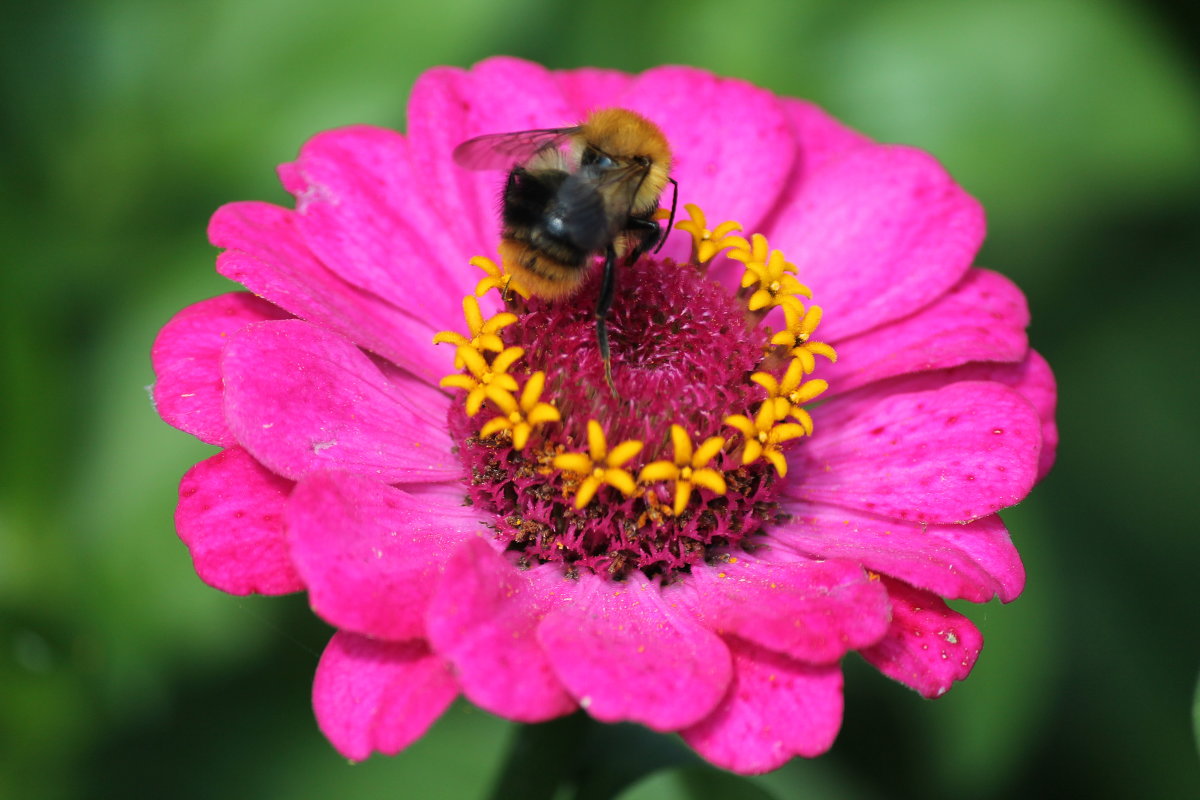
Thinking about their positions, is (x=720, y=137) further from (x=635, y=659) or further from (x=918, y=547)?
(x=635, y=659)

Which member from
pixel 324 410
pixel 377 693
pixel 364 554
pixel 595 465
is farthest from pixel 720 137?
pixel 377 693

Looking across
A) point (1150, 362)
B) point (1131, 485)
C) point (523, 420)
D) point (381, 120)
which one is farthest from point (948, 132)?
point (523, 420)

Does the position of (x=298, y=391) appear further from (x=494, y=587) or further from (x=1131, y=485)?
(x=1131, y=485)

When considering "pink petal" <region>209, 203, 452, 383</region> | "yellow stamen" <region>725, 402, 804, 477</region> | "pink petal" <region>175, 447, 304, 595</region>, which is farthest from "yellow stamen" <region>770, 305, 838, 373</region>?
"pink petal" <region>175, 447, 304, 595</region>

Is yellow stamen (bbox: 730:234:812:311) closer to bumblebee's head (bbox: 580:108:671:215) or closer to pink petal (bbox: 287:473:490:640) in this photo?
bumblebee's head (bbox: 580:108:671:215)

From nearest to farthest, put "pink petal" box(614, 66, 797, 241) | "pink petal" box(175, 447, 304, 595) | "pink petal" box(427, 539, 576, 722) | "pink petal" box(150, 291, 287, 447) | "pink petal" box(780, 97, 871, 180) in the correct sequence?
1. "pink petal" box(427, 539, 576, 722)
2. "pink petal" box(175, 447, 304, 595)
3. "pink petal" box(150, 291, 287, 447)
4. "pink petal" box(614, 66, 797, 241)
5. "pink petal" box(780, 97, 871, 180)

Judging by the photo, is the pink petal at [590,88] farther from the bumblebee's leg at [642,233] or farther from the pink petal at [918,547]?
the pink petal at [918,547]

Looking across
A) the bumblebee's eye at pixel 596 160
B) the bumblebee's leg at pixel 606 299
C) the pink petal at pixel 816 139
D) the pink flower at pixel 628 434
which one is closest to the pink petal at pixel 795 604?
the pink flower at pixel 628 434

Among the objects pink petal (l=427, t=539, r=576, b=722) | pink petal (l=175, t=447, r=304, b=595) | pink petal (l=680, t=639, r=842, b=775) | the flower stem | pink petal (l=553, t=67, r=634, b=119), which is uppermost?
pink petal (l=553, t=67, r=634, b=119)
